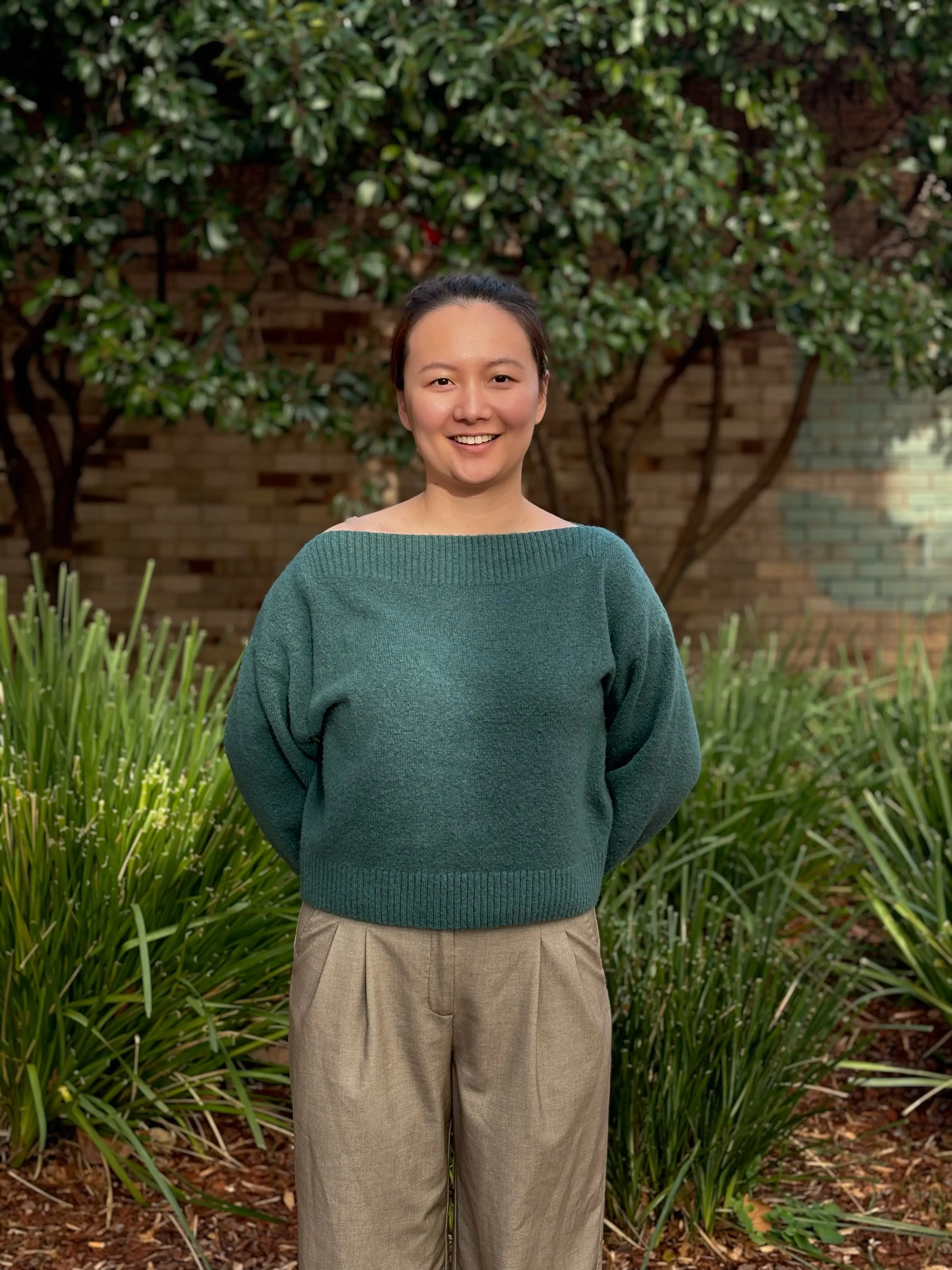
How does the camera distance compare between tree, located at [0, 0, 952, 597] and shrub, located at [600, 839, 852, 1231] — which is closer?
shrub, located at [600, 839, 852, 1231]

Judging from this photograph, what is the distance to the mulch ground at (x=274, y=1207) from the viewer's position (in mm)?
2652

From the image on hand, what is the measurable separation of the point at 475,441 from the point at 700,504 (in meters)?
5.83

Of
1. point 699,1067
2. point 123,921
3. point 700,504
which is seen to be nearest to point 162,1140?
point 123,921

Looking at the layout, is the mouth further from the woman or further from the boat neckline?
the boat neckline

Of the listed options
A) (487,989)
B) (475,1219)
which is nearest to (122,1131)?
(475,1219)

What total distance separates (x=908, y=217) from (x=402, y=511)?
6.02 m

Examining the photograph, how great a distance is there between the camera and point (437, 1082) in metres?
1.85

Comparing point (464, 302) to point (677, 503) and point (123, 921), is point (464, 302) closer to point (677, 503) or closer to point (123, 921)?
point (123, 921)

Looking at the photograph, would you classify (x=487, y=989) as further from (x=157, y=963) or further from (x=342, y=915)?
(x=157, y=963)

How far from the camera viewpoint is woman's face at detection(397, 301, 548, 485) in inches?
72.1

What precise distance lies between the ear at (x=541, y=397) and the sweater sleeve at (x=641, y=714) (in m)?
0.21

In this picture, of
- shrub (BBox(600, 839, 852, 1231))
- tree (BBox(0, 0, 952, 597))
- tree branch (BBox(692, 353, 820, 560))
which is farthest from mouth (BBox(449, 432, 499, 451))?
tree branch (BBox(692, 353, 820, 560))

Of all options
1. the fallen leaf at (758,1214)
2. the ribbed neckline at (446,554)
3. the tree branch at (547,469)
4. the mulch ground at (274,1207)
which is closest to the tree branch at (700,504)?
the tree branch at (547,469)

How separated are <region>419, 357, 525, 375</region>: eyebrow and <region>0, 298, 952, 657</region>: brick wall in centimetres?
559
